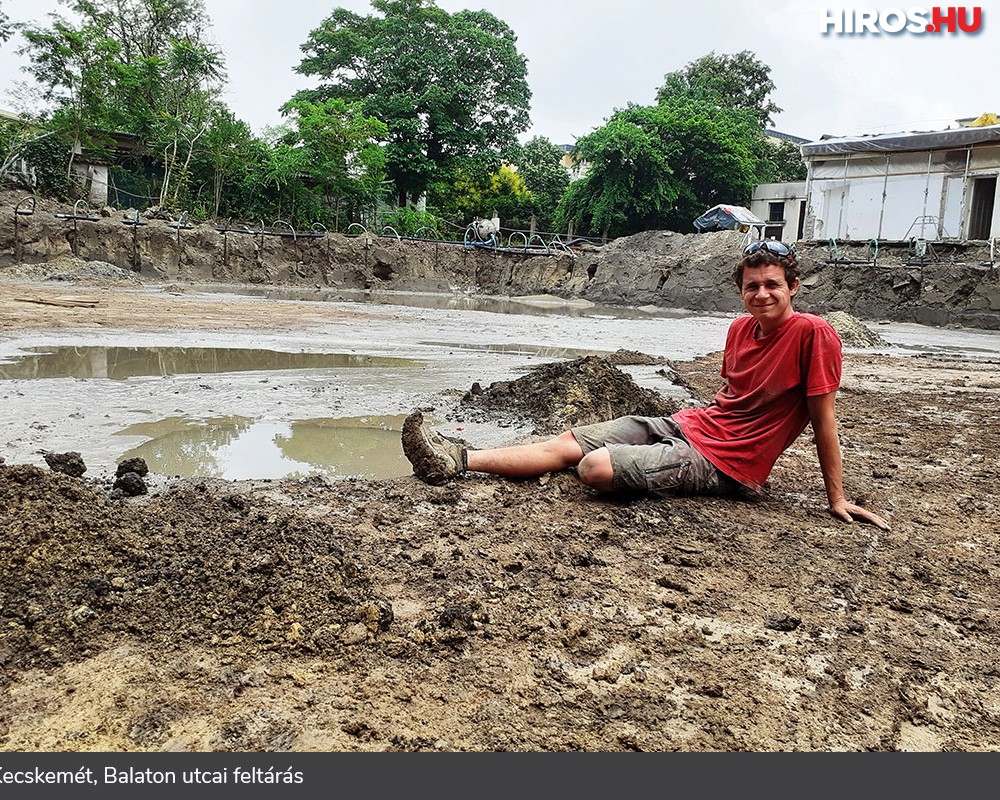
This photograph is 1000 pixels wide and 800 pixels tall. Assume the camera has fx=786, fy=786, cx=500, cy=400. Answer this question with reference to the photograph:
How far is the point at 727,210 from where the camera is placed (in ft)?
109

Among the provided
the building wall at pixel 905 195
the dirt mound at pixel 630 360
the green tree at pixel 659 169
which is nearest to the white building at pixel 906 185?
the building wall at pixel 905 195

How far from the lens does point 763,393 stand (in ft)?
11.9

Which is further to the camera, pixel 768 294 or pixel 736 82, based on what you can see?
pixel 736 82

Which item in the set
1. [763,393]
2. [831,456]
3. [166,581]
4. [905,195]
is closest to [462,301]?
[905,195]

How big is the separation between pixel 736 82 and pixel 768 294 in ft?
152

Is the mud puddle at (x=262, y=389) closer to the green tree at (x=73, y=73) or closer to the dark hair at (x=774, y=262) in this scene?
the dark hair at (x=774, y=262)

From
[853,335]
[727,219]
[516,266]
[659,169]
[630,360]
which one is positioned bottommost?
[630,360]

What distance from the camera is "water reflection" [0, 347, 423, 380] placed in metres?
6.99

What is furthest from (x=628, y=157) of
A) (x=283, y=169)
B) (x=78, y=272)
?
(x=78, y=272)

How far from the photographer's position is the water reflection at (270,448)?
4352 millimetres

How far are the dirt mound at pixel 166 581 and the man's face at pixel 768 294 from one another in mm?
2107

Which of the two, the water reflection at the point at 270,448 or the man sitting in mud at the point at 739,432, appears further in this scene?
the water reflection at the point at 270,448

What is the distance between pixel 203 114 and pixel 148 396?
2554cm

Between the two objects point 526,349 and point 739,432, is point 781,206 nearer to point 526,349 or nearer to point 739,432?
point 526,349
